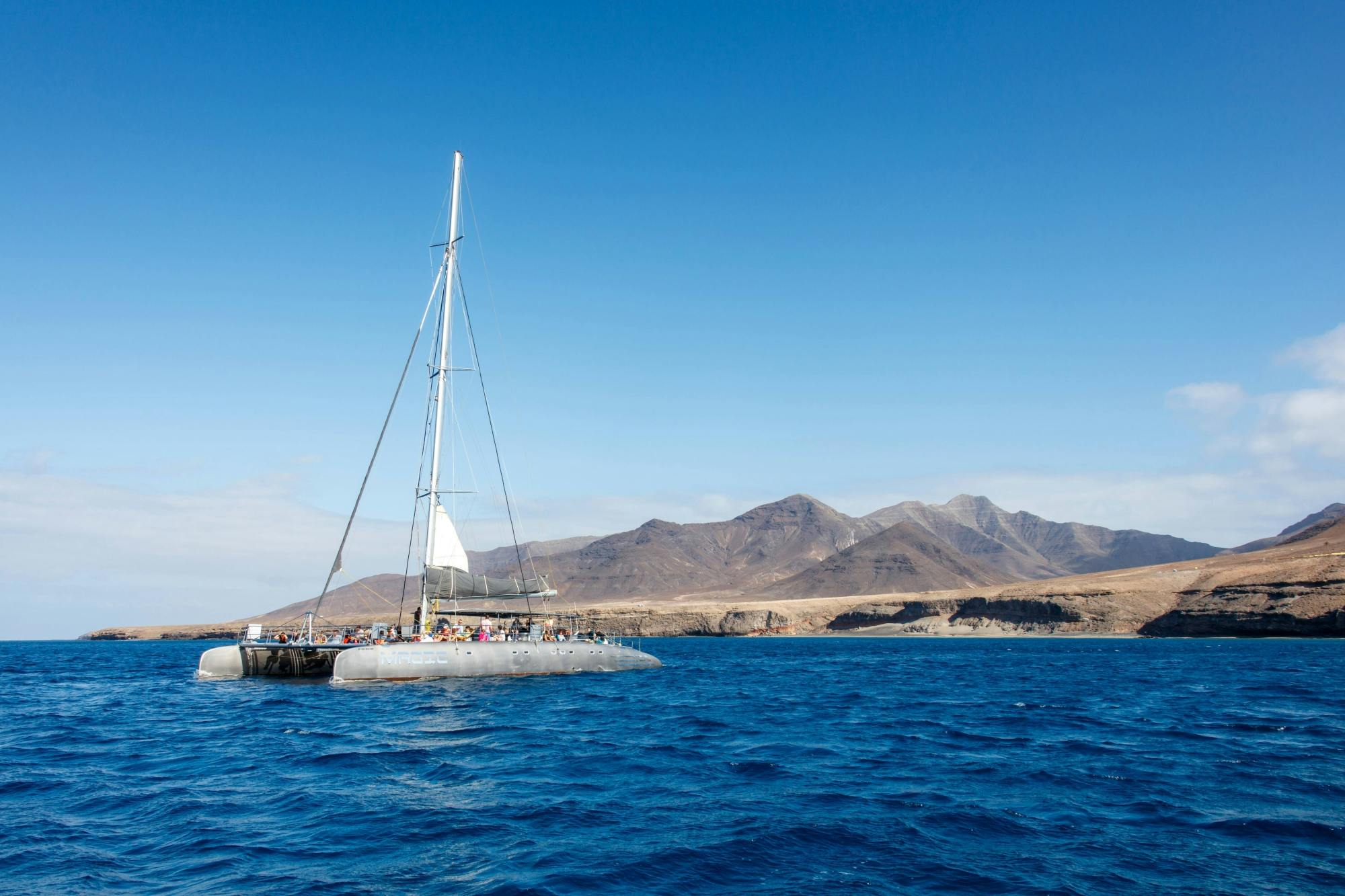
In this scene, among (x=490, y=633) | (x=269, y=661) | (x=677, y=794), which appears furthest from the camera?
(x=269, y=661)

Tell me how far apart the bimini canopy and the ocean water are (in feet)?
25.0

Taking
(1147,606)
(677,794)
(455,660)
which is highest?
(455,660)

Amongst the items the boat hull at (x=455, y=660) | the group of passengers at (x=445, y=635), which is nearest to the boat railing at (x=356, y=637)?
the group of passengers at (x=445, y=635)

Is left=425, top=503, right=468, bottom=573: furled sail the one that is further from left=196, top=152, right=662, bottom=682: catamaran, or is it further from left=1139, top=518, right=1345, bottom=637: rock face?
left=1139, top=518, right=1345, bottom=637: rock face

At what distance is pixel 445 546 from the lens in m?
46.7

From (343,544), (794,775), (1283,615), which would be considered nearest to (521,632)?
(343,544)

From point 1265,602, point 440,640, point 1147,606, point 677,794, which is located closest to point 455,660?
point 440,640

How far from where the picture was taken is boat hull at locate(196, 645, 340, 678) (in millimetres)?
46281

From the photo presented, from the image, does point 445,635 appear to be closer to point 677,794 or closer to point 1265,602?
point 677,794

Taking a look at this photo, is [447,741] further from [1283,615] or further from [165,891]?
[1283,615]

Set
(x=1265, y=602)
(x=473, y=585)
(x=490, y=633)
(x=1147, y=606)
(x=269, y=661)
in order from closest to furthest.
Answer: (x=490, y=633)
(x=473, y=585)
(x=269, y=661)
(x=1265, y=602)
(x=1147, y=606)

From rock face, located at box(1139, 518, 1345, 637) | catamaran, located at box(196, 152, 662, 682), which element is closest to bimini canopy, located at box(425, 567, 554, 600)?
catamaran, located at box(196, 152, 662, 682)

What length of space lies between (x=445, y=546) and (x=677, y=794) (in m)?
31.0

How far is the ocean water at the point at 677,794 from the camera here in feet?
42.7
